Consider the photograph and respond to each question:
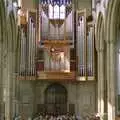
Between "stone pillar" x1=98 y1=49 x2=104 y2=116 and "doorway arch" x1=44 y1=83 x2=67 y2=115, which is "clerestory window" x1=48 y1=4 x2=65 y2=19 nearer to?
"stone pillar" x1=98 y1=49 x2=104 y2=116

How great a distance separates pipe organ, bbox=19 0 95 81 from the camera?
27.6 metres

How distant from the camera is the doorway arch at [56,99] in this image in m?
29.1

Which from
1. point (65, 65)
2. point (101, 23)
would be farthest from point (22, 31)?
point (101, 23)

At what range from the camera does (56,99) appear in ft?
95.8

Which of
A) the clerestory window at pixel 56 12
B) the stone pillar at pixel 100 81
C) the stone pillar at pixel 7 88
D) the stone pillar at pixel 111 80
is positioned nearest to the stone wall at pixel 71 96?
the stone pillar at pixel 100 81

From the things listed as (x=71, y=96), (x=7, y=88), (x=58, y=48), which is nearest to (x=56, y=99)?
(x=71, y=96)

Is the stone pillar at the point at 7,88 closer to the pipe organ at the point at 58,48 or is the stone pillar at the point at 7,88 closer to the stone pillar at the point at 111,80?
the pipe organ at the point at 58,48

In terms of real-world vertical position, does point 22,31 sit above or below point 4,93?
above

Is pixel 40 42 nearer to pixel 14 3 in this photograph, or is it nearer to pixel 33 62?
pixel 33 62

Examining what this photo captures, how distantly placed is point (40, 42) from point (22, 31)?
154 centimetres

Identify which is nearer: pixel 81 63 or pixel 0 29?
pixel 0 29

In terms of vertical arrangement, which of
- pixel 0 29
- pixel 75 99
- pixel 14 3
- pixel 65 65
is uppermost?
pixel 14 3

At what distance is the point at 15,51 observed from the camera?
91.5ft

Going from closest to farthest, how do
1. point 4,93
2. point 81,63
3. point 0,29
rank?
point 0,29
point 4,93
point 81,63
